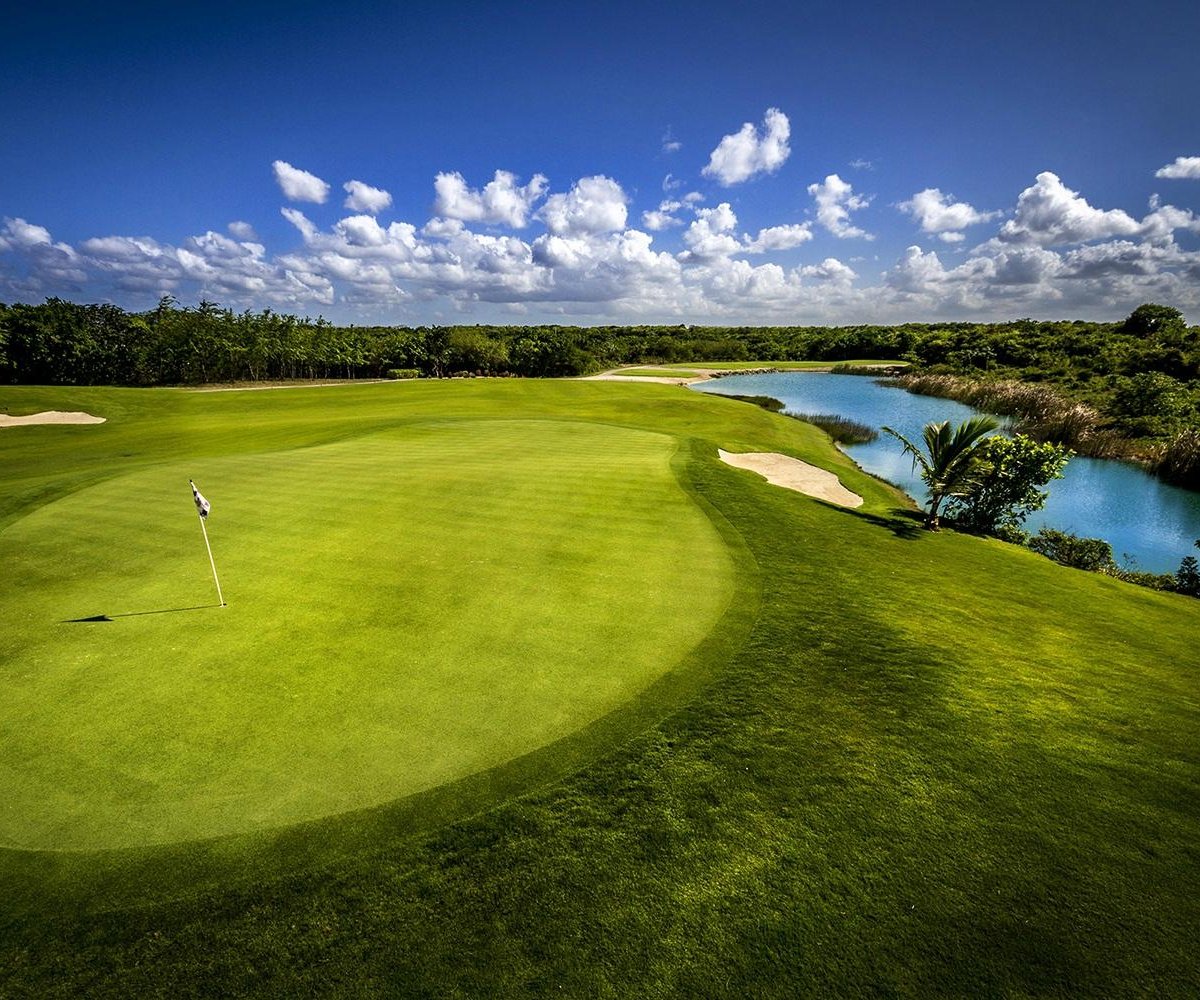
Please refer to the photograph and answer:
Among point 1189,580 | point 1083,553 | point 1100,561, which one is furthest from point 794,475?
point 1189,580

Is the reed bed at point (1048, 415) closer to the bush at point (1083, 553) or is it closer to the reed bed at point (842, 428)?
the reed bed at point (842, 428)

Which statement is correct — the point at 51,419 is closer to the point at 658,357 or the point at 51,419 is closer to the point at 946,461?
the point at 946,461

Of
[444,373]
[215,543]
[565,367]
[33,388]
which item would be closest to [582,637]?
[215,543]

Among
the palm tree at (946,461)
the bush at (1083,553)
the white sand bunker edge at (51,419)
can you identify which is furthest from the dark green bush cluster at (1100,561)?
the white sand bunker edge at (51,419)

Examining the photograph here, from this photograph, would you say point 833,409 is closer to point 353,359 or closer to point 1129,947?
point 1129,947

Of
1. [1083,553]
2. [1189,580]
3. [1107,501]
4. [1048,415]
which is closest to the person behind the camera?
[1189,580]
